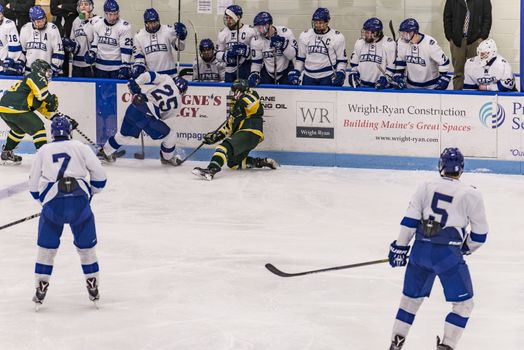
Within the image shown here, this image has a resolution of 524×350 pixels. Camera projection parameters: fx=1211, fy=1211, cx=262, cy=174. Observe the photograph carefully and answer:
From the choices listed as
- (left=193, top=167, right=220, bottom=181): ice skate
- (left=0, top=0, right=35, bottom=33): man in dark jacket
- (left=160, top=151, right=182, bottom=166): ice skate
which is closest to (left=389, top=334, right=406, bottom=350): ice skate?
(left=193, top=167, right=220, bottom=181): ice skate

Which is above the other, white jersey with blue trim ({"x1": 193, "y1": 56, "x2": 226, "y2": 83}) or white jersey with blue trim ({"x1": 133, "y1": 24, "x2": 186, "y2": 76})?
white jersey with blue trim ({"x1": 133, "y1": 24, "x2": 186, "y2": 76})

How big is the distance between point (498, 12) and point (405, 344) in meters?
7.21

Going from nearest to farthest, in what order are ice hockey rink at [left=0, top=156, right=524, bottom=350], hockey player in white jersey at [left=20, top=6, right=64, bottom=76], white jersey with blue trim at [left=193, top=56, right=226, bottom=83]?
ice hockey rink at [left=0, top=156, right=524, bottom=350], hockey player in white jersey at [left=20, top=6, right=64, bottom=76], white jersey with blue trim at [left=193, top=56, right=226, bottom=83]

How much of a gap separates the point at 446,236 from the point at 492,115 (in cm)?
576

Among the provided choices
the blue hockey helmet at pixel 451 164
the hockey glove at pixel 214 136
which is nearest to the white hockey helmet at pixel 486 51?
the hockey glove at pixel 214 136

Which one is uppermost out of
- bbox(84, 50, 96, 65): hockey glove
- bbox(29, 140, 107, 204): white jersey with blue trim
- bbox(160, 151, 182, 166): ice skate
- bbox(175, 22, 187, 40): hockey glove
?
bbox(175, 22, 187, 40): hockey glove

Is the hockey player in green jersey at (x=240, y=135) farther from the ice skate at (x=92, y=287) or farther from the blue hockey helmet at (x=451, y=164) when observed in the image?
the blue hockey helmet at (x=451, y=164)

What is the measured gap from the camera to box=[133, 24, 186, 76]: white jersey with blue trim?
12781 mm

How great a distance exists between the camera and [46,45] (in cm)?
1288

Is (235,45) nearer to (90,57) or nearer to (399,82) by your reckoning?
(90,57)

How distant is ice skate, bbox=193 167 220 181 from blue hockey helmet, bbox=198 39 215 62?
1773 mm

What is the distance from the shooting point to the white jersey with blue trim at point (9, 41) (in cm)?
1298

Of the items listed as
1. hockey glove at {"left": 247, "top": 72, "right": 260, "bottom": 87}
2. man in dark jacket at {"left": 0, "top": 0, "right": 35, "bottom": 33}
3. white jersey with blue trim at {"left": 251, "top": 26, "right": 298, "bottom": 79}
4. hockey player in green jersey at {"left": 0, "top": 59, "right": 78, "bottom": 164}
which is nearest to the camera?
hockey player in green jersey at {"left": 0, "top": 59, "right": 78, "bottom": 164}

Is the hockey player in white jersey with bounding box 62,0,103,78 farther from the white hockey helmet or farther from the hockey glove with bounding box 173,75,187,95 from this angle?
the white hockey helmet
